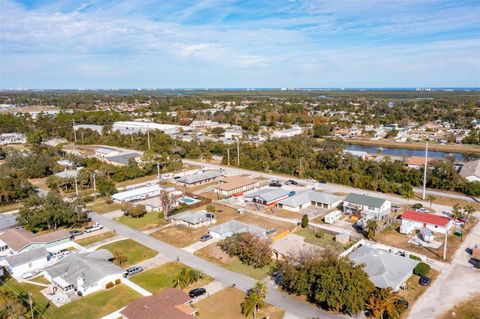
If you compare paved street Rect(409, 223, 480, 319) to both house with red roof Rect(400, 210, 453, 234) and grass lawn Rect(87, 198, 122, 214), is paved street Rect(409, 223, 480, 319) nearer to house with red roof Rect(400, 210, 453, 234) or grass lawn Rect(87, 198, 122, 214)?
house with red roof Rect(400, 210, 453, 234)

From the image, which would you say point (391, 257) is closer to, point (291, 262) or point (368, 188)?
point (291, 262)

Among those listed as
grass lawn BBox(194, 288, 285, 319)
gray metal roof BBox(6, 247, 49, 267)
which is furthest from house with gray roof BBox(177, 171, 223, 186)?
grass lawn BBox(194, 288, 285, 319)

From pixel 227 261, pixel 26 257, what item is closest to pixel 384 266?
pixel 227 261

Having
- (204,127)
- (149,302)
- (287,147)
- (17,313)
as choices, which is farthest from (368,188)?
(204,127)

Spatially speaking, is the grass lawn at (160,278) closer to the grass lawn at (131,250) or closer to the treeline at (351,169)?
the grass lawn at (131,250)

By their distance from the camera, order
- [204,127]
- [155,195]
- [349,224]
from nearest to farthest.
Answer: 1. [349,224]
2. [155,195]
3. [204,127]

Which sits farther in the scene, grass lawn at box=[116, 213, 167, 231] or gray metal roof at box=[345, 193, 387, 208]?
gray metal roof at box=[345, 193, 387, 208]
